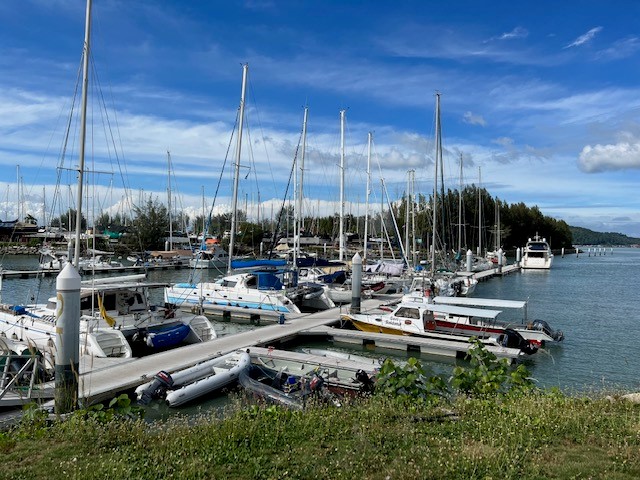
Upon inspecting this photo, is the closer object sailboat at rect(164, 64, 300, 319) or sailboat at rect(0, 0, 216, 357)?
sailboat at rect(0, 0, 216, 357)

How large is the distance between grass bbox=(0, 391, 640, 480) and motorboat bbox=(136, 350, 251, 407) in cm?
546

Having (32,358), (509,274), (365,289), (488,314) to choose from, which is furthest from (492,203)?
(32,358)

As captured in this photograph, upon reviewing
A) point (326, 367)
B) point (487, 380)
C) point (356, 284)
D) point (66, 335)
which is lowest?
point (326, 367)

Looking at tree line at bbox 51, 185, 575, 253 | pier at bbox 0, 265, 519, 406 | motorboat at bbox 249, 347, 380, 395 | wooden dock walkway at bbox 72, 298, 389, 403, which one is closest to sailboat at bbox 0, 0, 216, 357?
pier at bbox 0, 265, 519, 406

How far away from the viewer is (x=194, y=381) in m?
15.6

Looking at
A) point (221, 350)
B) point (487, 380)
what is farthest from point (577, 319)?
point (487, 380)

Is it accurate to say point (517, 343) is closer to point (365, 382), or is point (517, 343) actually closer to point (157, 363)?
point (365, 382)

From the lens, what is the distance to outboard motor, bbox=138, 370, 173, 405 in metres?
14.3

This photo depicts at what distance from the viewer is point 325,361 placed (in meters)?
17.0

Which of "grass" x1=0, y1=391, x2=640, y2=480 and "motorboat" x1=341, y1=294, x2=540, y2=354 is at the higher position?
"grass" x1=0, y1=391, x2=640, y2=480

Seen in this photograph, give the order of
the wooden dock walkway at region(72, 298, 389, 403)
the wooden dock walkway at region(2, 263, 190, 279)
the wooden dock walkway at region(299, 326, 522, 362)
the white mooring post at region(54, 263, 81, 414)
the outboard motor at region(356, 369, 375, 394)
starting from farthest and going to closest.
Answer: the wooden dock walkway at region(2, 263, 190, 279), the wooden dock walkway at region(299, 326, 522, 362), the wooden dock walkway at region(72, 298, 389, 403), the outboard motor at region(356, 369, 375, 394), the white mooring post at region(54, 263, 81, 414)

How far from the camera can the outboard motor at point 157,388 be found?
46.9 feet

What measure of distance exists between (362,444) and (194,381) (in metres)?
9.42

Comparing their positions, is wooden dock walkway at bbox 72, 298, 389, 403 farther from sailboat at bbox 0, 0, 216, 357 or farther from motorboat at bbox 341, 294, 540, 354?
motorboat at bbox 341, 294, 540, 354
